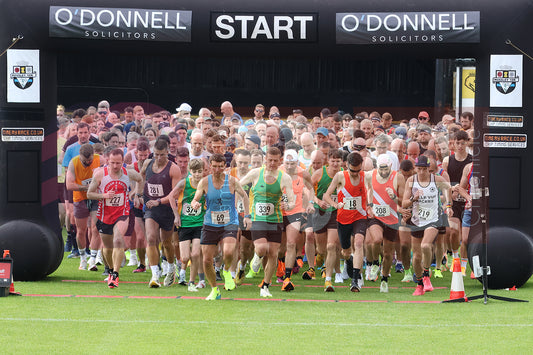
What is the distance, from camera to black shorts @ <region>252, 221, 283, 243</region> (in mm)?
11695

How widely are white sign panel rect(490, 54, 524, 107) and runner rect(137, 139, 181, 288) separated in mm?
4182

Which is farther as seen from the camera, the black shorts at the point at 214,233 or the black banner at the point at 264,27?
the black banner at the point at 264,27

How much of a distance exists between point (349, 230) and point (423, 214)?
993mm

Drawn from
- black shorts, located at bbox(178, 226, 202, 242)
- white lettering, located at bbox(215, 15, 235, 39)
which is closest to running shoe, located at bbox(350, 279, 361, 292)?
black shorts, located at bbox(178, 226, 202, 242)

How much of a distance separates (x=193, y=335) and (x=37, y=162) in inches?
172

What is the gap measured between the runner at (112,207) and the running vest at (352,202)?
2.82 metres

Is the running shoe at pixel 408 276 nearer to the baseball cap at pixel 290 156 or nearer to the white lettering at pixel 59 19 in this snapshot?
the baseball cap at pixel 290 156

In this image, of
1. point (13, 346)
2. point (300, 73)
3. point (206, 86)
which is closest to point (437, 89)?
point (300, 73)

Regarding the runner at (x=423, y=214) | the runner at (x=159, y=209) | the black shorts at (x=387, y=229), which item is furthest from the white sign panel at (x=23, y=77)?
the runner at (x=423, y=214)

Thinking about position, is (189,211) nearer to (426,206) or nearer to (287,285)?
(287,285)

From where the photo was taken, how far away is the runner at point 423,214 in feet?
38.9

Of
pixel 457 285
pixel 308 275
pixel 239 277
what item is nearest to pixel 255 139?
pixel 308 275

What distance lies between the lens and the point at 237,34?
11727 millimetres

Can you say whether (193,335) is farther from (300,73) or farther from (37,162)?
(300,73)
